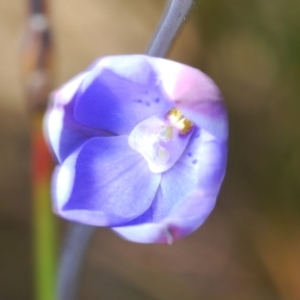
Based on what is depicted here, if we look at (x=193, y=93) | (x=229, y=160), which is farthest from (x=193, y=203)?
(x=229, y=160)

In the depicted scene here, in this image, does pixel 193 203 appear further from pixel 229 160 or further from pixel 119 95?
pixel 229 160

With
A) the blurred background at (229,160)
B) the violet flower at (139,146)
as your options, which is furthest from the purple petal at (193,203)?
the blurred background at (229,160)

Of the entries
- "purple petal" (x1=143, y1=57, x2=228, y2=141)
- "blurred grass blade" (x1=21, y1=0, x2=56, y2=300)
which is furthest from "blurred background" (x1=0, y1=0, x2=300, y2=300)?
"purple petal" (x1=143, y1=57, x2=228, y2=141)

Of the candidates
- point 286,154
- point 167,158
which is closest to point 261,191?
point 286,154

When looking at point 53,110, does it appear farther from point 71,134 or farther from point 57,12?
point 57,12

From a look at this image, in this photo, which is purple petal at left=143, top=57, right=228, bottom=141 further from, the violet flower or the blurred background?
the blurred background

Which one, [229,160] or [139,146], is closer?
[139,146]

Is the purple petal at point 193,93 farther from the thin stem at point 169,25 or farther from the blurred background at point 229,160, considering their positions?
the blurred background at point 229,160
